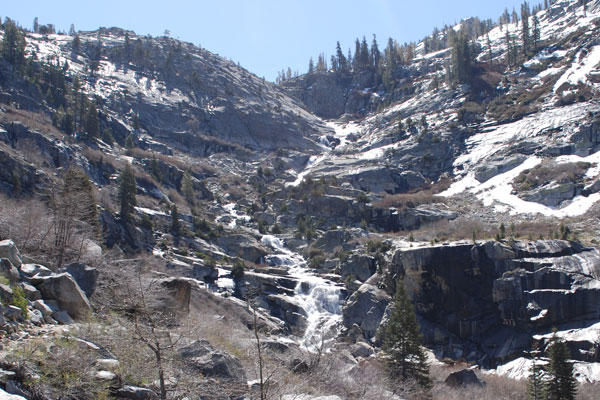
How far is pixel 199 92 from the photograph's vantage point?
120688 millimetres

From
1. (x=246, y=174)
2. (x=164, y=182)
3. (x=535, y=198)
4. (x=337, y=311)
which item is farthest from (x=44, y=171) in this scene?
(x=535, y=198)

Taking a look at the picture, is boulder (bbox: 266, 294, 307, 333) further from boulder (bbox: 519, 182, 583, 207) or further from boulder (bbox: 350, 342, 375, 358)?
boulder (bbox: 519, 182, 583, 207)

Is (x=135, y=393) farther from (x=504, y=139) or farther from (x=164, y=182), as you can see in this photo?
(x=504, y=139)

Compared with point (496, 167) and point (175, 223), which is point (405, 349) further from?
point (496, 167)

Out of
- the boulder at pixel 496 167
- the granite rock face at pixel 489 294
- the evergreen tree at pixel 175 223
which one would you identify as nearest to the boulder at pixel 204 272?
the evergreen tree at pixel 175 223

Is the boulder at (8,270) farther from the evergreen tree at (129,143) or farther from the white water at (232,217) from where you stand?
the evergreen tree at (129,143)

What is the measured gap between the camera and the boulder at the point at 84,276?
1551cm

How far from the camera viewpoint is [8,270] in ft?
40.7

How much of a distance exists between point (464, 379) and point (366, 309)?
17.0 m

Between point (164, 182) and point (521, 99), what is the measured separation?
6950 centimetres

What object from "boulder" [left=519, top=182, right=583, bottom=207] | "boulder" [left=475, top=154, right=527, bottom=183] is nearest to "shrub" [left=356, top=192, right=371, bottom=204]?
"boulder" [left=475, top=154, right=527, bottom=183]

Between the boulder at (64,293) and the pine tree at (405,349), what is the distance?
65.6ft

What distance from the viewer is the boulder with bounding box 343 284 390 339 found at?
43.7m

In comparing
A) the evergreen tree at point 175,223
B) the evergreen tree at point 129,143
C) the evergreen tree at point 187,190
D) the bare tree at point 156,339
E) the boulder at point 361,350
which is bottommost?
the boulder at point 361,350
